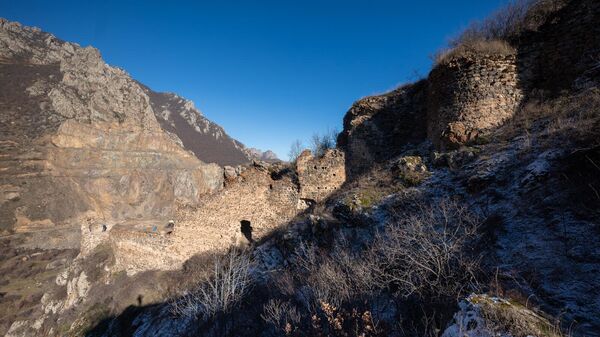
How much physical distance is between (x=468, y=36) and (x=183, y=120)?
120 meters

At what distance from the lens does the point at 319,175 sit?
11.1 metres

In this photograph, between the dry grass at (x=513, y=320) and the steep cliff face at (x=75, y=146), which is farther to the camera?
the steep cliff face at (x=75, y=146)

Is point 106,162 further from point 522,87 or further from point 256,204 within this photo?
point 522,87

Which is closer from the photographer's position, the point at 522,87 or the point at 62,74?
the point at 522,87

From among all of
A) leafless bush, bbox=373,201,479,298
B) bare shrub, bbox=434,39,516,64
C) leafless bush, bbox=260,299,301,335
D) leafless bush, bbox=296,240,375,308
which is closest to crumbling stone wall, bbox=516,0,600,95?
bare shrub, bbox=434,39,516,64

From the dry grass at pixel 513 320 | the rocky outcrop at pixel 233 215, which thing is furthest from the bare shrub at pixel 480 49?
the dry grass at pixel 513 320

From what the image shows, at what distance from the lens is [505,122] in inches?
294

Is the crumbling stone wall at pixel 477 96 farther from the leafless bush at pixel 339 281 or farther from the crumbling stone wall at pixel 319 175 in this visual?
the leafless bush at pixel 339 281

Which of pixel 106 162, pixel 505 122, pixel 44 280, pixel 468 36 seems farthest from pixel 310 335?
pixel 106 162

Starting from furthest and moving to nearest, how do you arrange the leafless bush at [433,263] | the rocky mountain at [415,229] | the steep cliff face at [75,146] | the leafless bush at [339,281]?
the steep cliff face at [75,146]
the leafless bush at [339,281]
the leafless bush at [433,263]
the rocky mountain at [415,229]

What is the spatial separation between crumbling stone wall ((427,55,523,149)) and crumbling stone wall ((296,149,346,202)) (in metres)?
4.09

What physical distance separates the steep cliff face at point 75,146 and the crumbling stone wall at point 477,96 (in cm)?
4786

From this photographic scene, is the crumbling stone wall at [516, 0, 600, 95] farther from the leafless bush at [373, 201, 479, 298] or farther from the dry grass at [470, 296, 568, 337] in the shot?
the dry grass at [470, 296, 568, 337]

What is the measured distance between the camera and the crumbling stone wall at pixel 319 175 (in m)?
11.1
